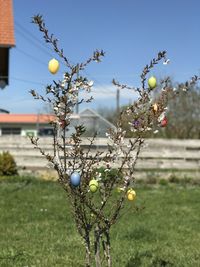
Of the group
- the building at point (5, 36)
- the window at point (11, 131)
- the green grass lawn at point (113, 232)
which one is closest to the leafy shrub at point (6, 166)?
the green grass lawn at point (113, 232)

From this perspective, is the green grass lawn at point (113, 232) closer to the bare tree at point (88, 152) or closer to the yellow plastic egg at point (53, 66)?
the bare tree at point (88, 152)

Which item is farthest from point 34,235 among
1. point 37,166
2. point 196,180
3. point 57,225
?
point 37,166

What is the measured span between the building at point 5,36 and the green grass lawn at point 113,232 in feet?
21.2

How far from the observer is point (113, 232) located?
24.6 ft

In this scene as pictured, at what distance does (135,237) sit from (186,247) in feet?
2.89

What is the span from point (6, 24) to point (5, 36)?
1.09 meters

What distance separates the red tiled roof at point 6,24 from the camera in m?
17.0

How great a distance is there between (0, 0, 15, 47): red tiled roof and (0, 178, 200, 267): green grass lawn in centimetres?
641

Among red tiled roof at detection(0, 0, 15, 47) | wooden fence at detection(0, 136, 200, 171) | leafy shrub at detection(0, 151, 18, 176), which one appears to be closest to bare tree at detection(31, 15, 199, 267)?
leafy shrub at detection(0, 151, 18, 176)

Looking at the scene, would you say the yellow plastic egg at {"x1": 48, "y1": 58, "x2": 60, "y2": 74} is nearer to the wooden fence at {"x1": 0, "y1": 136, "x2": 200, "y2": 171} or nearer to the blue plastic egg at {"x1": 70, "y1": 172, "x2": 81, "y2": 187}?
the blue plastic egg at {"x1": 70, "y1": 172, "x2": 81, "y2": 187}

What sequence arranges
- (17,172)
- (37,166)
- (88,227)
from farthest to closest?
(37,166)
(17,172)
(88,227)

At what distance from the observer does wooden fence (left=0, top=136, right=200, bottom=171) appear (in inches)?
695

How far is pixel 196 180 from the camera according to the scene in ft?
49.0

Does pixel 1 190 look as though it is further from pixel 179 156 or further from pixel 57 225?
pixel 179 156
